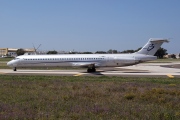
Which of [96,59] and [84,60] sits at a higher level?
[96,59]

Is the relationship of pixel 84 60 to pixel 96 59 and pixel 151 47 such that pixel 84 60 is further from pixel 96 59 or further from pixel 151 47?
→ pixel 151 47

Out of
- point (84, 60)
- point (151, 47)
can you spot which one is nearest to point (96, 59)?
point (84, 60)

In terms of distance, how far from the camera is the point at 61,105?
10.2 metres

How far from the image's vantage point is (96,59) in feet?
127

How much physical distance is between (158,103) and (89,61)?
90.8ft

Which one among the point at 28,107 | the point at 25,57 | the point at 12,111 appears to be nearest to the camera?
the point at 12,111

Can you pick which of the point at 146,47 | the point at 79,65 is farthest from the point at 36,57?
the point at 146,47

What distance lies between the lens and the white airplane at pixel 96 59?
3744cm

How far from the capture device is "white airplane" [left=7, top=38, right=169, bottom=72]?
3744 centimetres

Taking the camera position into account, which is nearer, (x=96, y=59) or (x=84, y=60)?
(x=96, y=59)

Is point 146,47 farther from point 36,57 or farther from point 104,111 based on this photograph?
point 104,111

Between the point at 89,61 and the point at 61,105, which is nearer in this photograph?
the point at 61,105

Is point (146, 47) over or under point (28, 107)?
over

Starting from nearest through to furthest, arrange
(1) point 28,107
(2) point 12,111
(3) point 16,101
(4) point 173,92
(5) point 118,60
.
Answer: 1. (2) point 12,111
2. (1) point 28,107
3. (3) point 16,101
4. (4) point 173,92
5. (5) point 118,60
